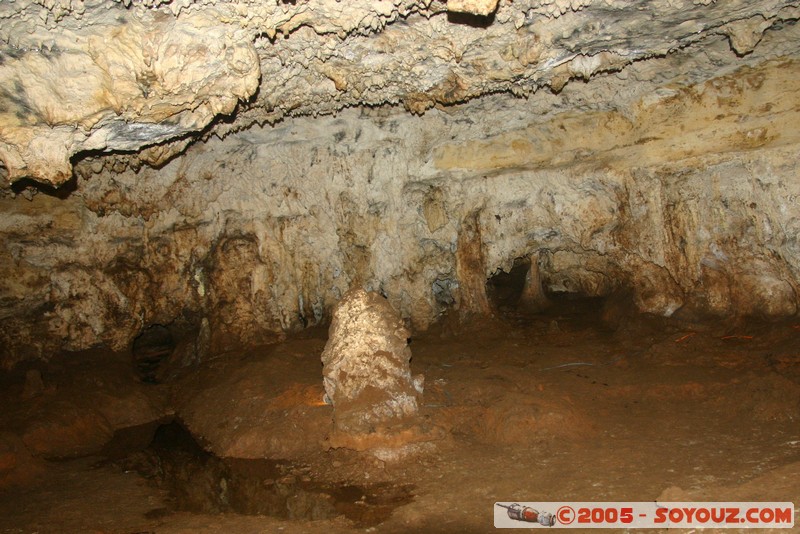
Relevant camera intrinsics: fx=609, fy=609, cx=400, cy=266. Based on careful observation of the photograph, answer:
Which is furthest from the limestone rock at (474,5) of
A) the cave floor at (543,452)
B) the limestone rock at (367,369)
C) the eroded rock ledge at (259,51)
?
the cave floor at (543,452)

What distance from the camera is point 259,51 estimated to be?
700cm

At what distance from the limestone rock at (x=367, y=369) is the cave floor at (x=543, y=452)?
40cm

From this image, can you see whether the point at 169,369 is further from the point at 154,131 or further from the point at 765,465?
the point at 765,465

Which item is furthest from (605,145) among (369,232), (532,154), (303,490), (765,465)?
(303,490)

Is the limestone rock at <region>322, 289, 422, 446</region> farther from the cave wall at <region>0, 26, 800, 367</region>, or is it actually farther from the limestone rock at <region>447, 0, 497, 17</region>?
the cave wall at <region>0, 26, 800, 367</region>

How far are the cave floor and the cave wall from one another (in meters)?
1.74

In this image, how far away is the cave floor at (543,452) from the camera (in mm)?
6137

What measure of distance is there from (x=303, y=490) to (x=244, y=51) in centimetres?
495

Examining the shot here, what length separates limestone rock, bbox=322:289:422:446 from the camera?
7715mm

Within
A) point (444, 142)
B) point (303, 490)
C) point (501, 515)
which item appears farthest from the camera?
point (444, 142)

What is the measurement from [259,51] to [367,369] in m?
4.10

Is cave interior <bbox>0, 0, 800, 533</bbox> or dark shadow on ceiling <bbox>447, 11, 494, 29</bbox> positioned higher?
dark shadow on ceiling <bbox>447, 11, 494, 29</bbox>

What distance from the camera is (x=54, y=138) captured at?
6.41 meters

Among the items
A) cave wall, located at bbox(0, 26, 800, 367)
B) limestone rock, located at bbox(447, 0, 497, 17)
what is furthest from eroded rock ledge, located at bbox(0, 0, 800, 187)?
cave wall, located at bbox(0, 26, 800, 367)
